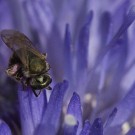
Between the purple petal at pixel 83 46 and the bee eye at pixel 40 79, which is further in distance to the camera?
Answer: the purple petal at pixel 83 46

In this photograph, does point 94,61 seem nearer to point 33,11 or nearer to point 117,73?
point 117,73

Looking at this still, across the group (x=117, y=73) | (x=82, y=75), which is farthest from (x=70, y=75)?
(x=117, y=73)

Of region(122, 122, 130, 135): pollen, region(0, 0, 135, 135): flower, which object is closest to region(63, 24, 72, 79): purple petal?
region(0, 0, 135, 135): flower

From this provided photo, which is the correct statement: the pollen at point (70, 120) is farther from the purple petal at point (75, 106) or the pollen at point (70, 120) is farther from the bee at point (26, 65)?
the bee at point (26, 65)

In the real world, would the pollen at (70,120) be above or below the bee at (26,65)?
below

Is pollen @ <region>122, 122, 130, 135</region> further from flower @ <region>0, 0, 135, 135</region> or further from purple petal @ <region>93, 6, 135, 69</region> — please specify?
purple petal @ <region>93, 6, 135, 69</region>

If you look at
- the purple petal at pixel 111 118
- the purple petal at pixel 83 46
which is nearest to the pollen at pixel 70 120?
the purple petal at pixel 111 118
